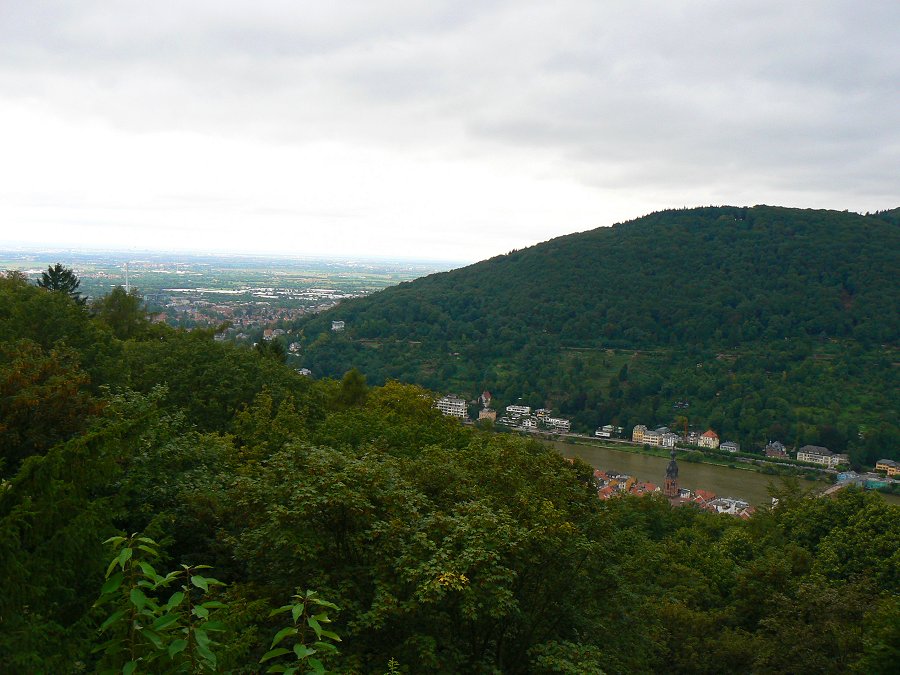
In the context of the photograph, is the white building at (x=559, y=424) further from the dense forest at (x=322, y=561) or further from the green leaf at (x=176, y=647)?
the green leaf at (x=176, y=647)

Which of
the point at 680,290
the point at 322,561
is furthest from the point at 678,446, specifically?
the point at 322,561

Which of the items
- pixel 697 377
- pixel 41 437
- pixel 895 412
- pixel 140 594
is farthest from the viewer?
pixel 697 377

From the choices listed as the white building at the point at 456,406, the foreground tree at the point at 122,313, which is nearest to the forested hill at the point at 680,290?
the white building at the point at 456,406

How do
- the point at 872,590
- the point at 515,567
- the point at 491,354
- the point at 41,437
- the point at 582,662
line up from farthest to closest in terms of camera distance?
the point at 491,354 → the point at 872,590 → the point at 41,437 → the point at 515,567 → the point at 582,662

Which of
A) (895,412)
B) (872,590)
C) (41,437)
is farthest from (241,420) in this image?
(895,412)

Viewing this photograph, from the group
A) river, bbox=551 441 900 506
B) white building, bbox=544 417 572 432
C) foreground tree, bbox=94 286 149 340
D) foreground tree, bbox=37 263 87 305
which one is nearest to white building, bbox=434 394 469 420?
white building, bbox=544 417 572 432

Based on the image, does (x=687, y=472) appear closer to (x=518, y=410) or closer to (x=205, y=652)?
(x=518, y=410)

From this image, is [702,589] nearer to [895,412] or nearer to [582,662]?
[582,662]
